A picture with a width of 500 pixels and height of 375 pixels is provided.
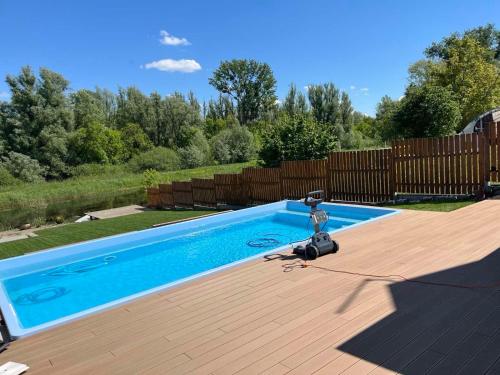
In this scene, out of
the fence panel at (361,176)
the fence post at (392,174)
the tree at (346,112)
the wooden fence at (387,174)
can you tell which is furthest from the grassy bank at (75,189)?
the fence post at (392,174)

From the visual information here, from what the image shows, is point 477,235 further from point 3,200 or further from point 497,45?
point 497,45

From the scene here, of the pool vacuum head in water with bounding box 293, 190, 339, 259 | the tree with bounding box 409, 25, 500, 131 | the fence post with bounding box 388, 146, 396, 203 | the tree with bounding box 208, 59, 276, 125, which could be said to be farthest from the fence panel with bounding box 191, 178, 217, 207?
the tree with bounding box 208, 59, 276, 125

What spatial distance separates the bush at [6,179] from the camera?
93.2 feet

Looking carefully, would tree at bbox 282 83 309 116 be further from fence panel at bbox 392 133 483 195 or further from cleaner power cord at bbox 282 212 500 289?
cleaner power cord at bbox 282 212 500 289

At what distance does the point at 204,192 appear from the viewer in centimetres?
1494

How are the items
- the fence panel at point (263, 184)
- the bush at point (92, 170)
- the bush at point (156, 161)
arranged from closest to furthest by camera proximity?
the fence panel at point (263, 184) → the bush at point (92, 170) → the bush at point (156, 161)

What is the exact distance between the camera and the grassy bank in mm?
23781

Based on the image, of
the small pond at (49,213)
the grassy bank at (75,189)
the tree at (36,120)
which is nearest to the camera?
the small pond at (49,213)

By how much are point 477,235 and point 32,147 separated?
37.2 m

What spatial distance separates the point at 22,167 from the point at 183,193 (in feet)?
73.5

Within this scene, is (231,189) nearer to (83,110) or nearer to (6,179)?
(6,179)

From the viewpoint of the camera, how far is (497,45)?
36.7 meters

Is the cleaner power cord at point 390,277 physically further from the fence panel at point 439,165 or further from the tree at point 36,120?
the tree at point 36,120

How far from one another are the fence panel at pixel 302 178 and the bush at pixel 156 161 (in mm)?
25739
